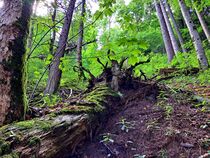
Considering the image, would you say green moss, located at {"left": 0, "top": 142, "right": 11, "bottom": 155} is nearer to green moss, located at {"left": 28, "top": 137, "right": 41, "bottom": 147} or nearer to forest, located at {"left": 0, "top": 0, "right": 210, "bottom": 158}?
forest, located at {"left": 0, "top": 0, "right": 210, "bottom": 158}

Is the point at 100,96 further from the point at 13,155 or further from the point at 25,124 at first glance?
the point at 13,155

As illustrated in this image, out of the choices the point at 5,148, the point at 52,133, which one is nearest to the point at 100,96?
the point at 52,133

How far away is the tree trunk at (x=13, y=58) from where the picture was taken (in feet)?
6.60

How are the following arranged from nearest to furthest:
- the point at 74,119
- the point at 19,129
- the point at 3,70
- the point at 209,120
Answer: the point at 19,129
the point at 3,70
the point at 74,119
the point at 209,120

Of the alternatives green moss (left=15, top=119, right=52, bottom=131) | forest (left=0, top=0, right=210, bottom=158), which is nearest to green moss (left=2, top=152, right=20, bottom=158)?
forest (left=0, top=0, right=210, bottom=158)

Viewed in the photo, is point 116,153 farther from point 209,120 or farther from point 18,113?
point 209,120

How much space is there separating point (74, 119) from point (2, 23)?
131 cm

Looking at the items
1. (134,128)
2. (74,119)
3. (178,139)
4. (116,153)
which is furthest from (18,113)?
(178,139)

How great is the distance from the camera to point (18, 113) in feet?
7.00

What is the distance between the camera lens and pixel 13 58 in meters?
2.10

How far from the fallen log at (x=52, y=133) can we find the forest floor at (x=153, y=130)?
218mm

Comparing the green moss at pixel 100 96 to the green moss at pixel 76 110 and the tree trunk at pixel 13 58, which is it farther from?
the tree trunk at pixel 13 58

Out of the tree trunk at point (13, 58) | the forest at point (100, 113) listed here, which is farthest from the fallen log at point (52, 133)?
the tree trunk at point (13, 58)

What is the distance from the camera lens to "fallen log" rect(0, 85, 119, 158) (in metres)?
1.74
